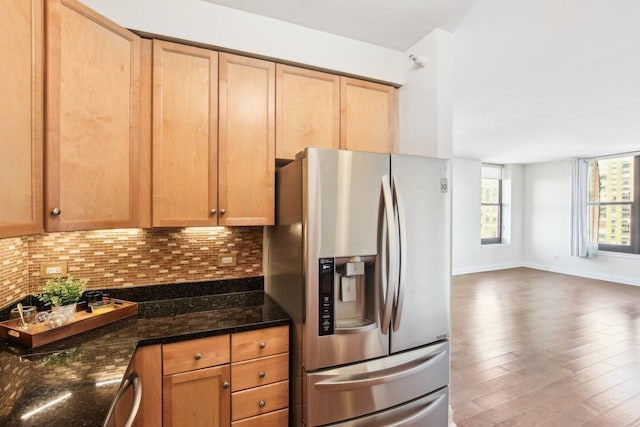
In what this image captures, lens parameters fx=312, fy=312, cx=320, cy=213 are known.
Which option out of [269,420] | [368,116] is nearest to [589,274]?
[368,116]

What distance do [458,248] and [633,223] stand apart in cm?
316

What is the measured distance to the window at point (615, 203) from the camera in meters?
6.00

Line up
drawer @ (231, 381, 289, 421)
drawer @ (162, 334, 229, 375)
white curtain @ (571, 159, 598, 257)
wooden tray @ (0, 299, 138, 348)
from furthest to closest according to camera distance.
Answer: white curtain @ (571, 159, 598, 257), drawer @ (231, 381, 289, 421), drawer @ (162, 334, 229, 375), wooden tray @ (0, 299, 138, 348)

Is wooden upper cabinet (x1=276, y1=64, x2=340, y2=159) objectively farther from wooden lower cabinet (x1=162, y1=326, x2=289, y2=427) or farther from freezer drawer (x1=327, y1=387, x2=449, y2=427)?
freezer drawer (x1=327, y1=387, x2=449, y2=427)

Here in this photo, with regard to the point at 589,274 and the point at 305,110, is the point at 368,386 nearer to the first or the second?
the point at 305,110

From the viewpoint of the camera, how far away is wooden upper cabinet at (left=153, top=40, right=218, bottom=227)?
1674mm

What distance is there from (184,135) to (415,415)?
6.42 feet

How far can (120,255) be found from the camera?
6.18ft

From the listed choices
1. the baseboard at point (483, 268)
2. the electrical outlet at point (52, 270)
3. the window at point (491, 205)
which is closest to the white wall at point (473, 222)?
the baseboard at point (483, 268)

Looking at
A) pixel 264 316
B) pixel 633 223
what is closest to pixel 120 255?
pixel 264 316

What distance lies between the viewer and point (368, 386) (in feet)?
5.05

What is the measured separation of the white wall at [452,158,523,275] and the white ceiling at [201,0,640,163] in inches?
116

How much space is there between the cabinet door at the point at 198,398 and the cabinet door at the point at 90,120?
2.70ft

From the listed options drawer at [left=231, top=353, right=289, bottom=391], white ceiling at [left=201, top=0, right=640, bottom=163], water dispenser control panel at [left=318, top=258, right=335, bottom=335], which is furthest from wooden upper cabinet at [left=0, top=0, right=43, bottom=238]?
water dispenser control panel at [left=318, top=258, right=335, bottom=335]
